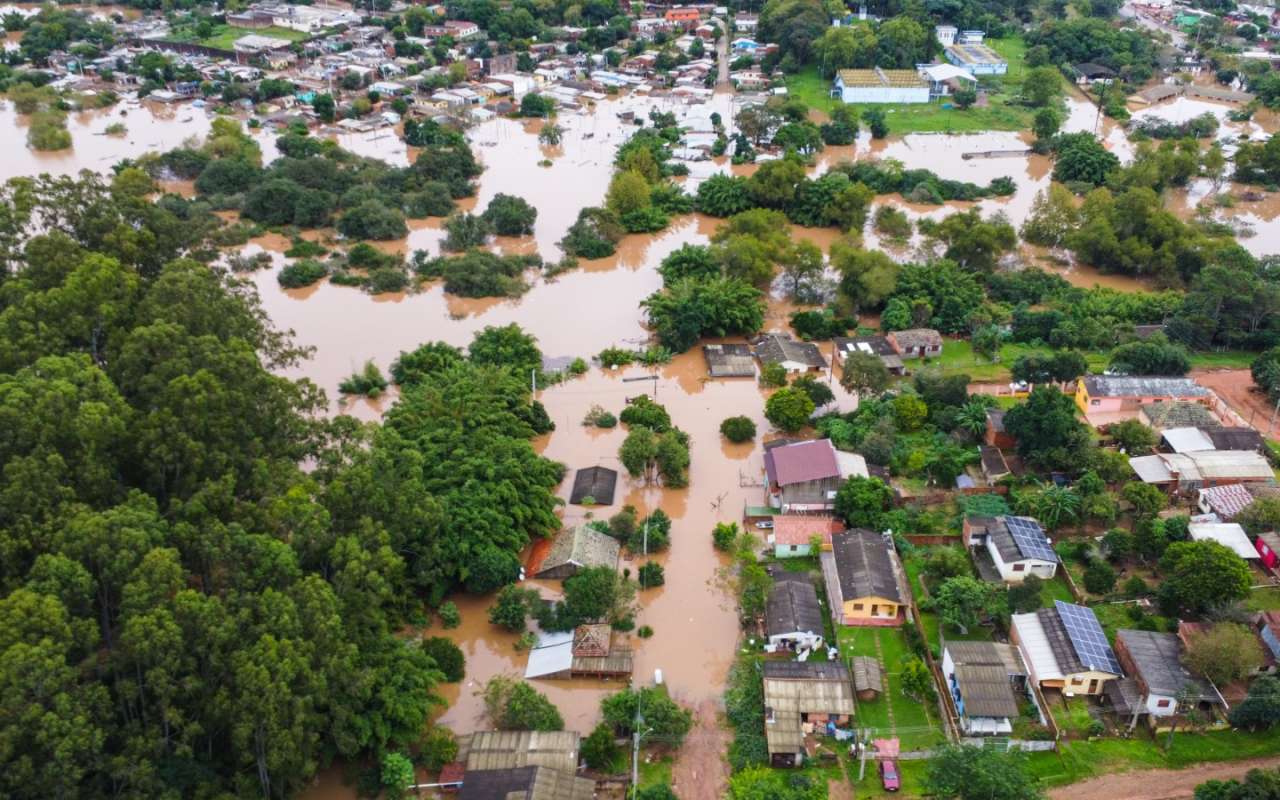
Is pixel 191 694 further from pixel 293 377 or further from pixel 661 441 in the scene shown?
pixel 293 377

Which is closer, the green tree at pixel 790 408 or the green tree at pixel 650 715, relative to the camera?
the green tree at pixel 650 715

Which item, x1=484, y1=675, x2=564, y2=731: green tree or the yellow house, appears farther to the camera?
the yellow house

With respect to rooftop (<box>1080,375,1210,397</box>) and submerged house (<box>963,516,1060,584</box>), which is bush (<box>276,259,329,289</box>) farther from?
rooftop (<box>1080,375,1210,397</box>)

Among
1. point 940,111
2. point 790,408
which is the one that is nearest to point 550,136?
point 940,111

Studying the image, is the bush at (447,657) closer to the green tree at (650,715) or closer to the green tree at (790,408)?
the green tree at (650,715)

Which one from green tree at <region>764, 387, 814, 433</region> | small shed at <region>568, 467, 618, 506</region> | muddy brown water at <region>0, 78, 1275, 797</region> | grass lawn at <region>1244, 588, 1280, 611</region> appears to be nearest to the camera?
muddy brown water at <region>0, 78, 1275, 797</region>

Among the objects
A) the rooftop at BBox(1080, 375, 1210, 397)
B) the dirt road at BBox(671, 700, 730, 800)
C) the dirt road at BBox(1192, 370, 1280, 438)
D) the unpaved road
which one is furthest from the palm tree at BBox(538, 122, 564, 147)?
the unpaved road

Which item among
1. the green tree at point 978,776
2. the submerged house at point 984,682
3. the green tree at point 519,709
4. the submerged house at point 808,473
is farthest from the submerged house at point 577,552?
the green tree at point 978,776
